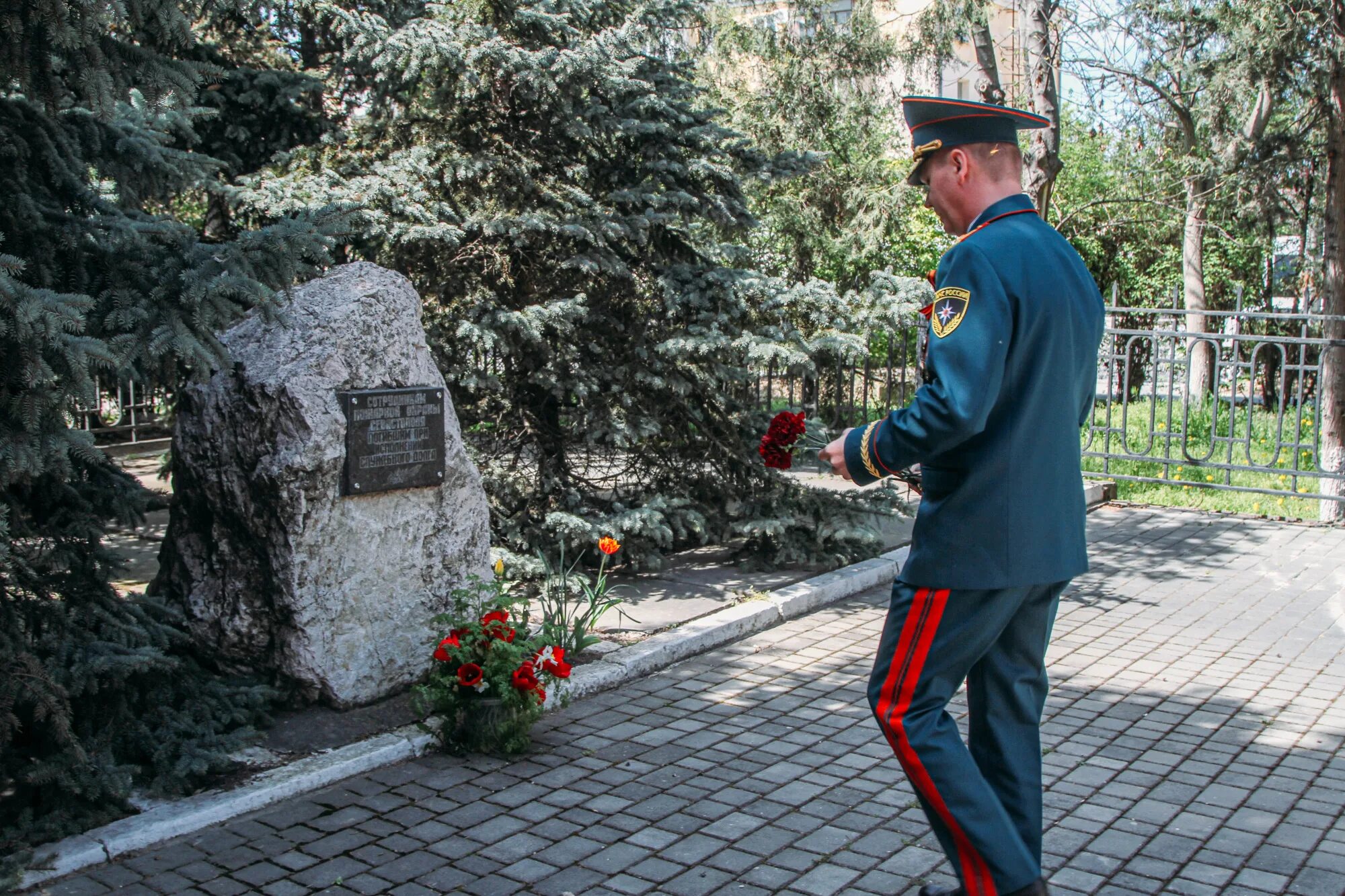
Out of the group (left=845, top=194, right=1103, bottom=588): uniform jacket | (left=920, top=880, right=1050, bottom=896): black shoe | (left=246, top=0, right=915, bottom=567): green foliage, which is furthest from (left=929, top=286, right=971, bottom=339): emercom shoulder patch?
(left=246, top=0, right=915, bottom=567): green foliage

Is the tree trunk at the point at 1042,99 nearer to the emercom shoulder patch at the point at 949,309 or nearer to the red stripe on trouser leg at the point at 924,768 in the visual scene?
the emercom shoulder patch at the point at 949,309

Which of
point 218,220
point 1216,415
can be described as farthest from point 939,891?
point 1216,415

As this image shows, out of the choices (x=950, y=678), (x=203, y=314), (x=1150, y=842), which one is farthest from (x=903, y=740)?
(x=203, y=314)

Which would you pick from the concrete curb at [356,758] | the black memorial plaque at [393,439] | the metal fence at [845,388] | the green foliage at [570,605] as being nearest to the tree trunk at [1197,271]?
the metal fence at [845,388]

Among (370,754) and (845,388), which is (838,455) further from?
(845,388)

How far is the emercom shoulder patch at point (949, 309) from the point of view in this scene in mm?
3123

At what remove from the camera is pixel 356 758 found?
4656 mm

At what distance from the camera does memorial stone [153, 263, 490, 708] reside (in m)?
4.92

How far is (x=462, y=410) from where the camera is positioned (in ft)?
24.2

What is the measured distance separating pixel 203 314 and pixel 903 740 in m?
2.83

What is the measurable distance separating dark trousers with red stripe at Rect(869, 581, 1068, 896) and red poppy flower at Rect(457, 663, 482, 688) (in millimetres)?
2031

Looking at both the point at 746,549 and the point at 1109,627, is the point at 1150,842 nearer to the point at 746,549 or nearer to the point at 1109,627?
the point at 1109,627

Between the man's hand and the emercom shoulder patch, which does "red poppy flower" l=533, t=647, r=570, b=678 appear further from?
the emercom shoulder patch

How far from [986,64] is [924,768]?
10.1 metres
